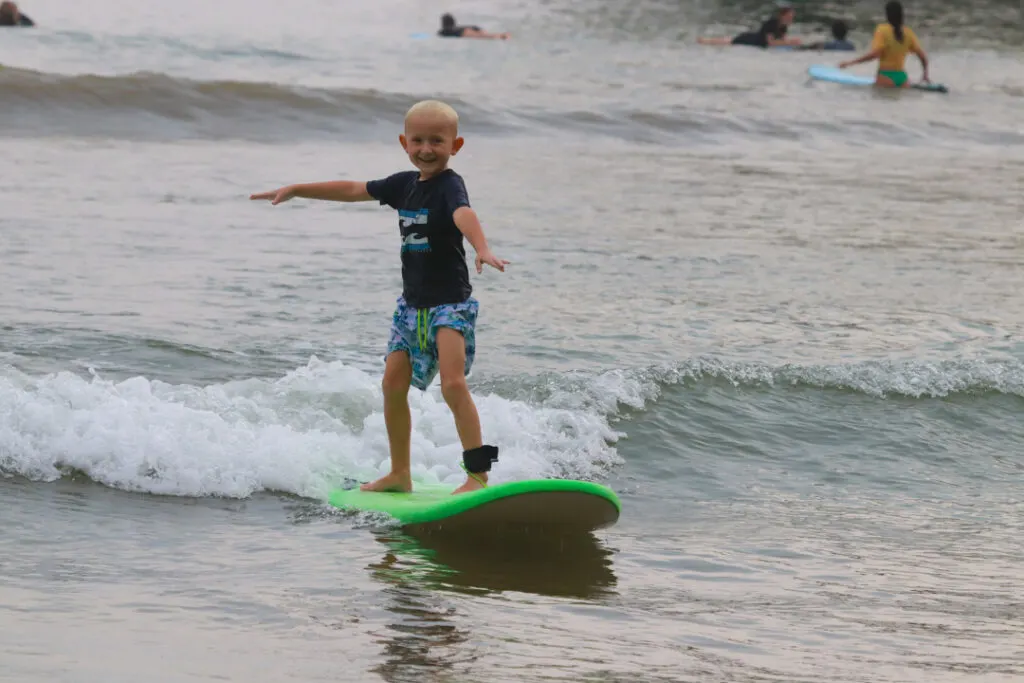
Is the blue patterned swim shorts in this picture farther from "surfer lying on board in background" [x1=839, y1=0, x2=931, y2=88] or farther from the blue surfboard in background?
the blue surfboard in background

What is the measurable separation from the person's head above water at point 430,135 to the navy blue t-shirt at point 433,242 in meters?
0.06

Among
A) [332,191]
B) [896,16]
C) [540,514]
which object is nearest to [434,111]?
[332,191]

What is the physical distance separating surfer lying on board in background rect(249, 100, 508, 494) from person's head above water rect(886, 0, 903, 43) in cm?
2206

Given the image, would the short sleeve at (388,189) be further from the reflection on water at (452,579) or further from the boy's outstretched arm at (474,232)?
the reflection on water at (452,579)

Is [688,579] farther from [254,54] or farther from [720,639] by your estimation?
[254,54]

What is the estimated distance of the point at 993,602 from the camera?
4895 mm

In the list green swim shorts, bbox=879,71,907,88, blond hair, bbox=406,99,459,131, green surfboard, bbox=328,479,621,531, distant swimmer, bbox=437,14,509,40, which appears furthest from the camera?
distant swimmer, bbox=437,14,509,40

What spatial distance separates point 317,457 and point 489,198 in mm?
8089

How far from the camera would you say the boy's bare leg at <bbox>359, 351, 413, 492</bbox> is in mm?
5723

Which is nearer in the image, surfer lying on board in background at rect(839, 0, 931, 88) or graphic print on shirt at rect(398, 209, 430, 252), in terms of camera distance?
graphic print on shirt at rect(398, 209, 430, 252)

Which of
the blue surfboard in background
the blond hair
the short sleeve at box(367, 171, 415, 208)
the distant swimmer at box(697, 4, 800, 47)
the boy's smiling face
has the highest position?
the distant swimmer at box(697, 4, 800, 47)

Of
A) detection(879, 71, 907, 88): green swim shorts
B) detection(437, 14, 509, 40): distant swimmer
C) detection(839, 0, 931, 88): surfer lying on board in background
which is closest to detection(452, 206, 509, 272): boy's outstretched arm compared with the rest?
detection(839, 0, 931, 88): surfer lying on board in background

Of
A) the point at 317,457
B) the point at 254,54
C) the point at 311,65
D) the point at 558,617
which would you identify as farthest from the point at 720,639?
the point at 254,54

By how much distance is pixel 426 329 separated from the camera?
5.60 metres
